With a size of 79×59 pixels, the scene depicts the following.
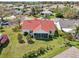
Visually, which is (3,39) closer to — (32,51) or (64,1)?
(32,51)

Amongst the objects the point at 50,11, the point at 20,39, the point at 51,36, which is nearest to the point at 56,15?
the point at 50,11

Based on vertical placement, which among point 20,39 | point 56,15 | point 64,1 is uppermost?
point 64,1

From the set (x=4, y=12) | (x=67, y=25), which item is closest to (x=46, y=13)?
(x=67, y=25)

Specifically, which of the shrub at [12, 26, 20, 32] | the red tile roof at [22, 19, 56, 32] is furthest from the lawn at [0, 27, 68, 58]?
the red tile roof at [22, 19, 56, 32]

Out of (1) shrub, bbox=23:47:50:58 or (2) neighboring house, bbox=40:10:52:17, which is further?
(2) neighboring house, bbox=40:10:52:17

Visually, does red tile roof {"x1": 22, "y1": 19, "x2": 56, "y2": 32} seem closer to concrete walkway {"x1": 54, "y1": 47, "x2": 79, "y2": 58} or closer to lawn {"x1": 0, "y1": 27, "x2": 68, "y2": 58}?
lawn {"x1": 0, "y1": 27, "x2": 68, "y2": 58}

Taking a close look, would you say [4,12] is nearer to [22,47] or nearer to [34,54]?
[22,47]
